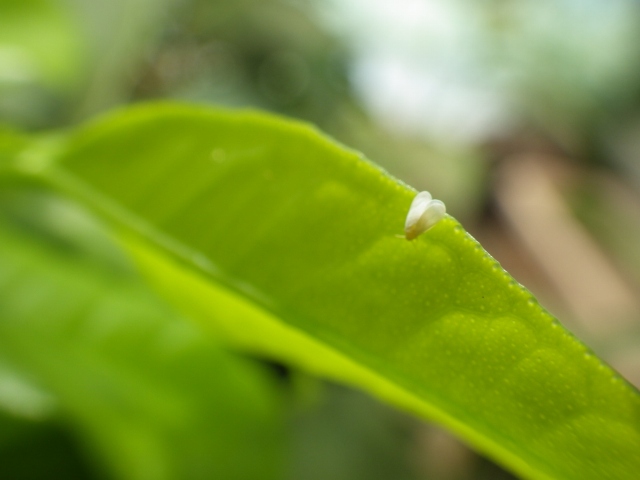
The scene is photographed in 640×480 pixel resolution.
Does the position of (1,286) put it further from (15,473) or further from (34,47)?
(34,47)

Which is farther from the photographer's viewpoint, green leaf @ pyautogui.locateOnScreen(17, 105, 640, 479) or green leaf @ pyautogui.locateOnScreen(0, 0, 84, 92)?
green leaf @ pyautogui.locateOnScreen(0, 0, 84, 92)

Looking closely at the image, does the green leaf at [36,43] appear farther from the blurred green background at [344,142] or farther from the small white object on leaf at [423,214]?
the small white object on leaf at [423,214]

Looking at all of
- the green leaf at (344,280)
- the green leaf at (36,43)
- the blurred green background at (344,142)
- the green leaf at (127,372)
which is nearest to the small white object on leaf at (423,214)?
the green leaf at (344,280)

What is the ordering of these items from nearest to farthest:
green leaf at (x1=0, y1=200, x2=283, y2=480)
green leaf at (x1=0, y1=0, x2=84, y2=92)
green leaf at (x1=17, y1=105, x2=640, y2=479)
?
green leaf at (x1=17, y1=105, x2=640, y2=479) → green leaf at (x1=0, y1=200, x2=283, y2=480) → green leaf at (x1=0, y1=0, x2=84, y2=92)

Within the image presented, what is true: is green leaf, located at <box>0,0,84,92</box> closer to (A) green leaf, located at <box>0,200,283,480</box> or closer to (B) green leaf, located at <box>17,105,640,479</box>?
(A) green leaf, located at <box>0,200,283,480</box>

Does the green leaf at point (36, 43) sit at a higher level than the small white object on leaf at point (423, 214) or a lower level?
higher

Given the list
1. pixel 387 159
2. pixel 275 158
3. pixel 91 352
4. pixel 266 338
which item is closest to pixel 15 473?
pixel 91 352

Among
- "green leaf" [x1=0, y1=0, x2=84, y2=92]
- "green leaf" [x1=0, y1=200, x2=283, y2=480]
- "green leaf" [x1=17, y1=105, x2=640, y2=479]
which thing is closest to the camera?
"green leaf" [x1=17, y1=105, x2=640, y2=479]

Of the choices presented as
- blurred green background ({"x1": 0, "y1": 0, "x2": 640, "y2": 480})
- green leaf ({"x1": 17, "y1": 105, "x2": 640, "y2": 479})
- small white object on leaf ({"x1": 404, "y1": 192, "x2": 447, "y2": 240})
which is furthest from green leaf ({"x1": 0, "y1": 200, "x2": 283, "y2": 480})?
small white object on leaf ({"x1": 404, "y1": 192, "x2": 447, "y2": 240})
